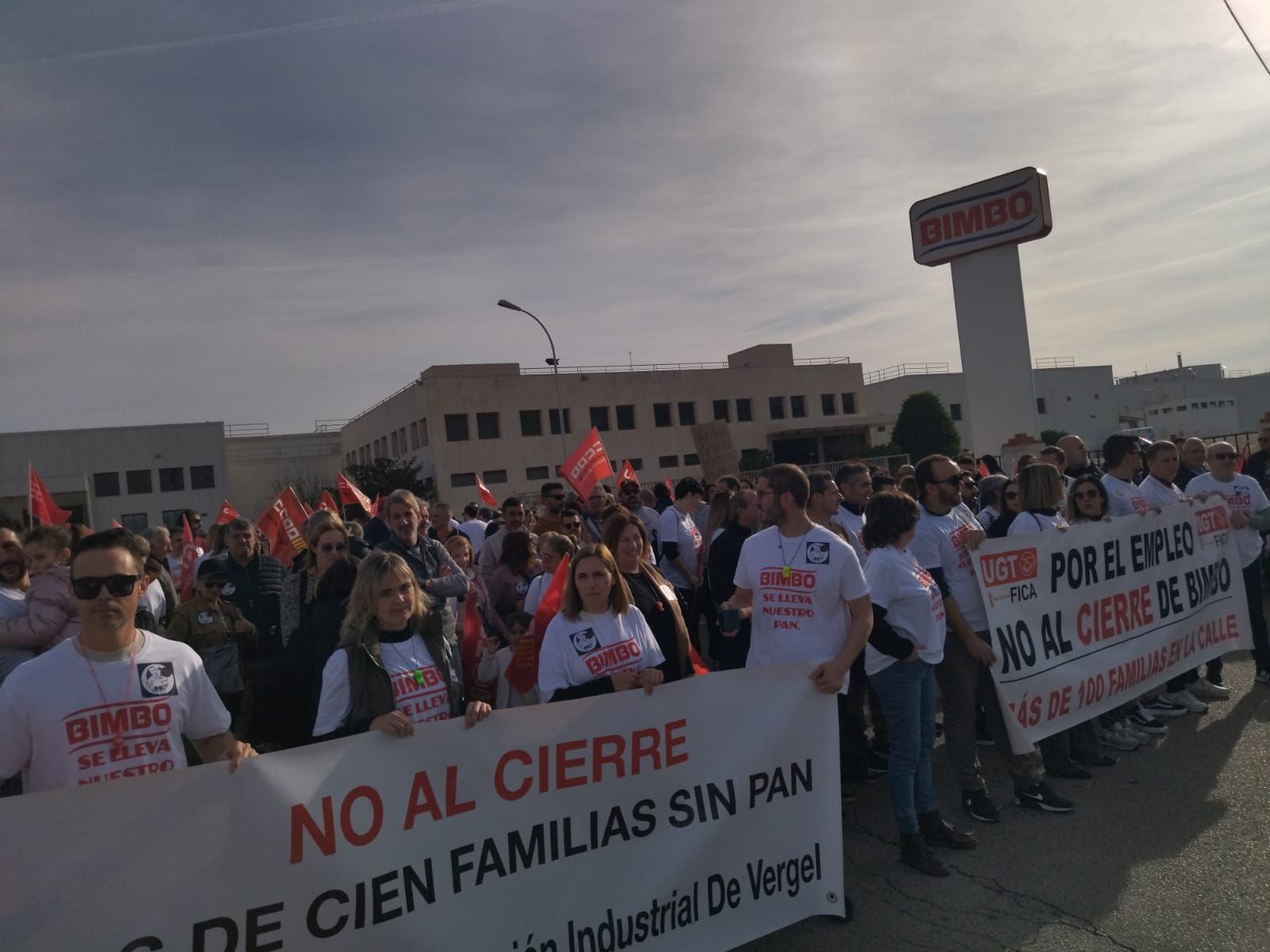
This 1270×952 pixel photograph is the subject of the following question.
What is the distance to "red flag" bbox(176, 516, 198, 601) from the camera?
1132 cm

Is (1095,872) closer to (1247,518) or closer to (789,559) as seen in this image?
(789,559)

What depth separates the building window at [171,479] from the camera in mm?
54719

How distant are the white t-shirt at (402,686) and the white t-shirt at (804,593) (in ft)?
4.93

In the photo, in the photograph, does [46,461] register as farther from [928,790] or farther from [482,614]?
[928,790]

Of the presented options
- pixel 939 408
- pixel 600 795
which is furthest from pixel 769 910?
pixel 939 408

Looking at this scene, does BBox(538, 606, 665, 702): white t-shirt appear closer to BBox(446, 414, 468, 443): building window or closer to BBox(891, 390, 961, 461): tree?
BBox(891, 390, 961, 461): tree

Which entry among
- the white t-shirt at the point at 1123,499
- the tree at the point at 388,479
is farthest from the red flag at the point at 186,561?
the tree at the point at 388,479

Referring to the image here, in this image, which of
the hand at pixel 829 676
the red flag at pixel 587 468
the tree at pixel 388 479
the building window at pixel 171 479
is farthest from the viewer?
the building window at pixel 171 479

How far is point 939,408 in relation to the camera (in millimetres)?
47438

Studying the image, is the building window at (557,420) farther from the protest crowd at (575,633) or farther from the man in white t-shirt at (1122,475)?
the man in white t-shirt at (1122,475)

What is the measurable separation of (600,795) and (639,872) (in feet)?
1.07

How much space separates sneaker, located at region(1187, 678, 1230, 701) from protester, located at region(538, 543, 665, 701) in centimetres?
478

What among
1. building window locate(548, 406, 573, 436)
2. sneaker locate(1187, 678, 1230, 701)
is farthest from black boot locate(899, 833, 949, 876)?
building window locate(548, 406, 573, 436)

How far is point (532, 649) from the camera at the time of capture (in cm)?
531
